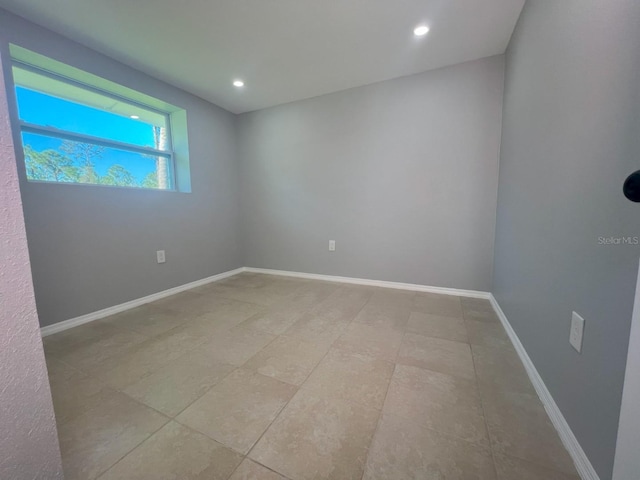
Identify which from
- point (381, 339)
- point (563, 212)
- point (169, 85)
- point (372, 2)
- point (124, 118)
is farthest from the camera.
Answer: point (169, 85)

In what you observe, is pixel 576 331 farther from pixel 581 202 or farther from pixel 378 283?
pixel 378 283

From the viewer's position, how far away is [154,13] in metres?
1.63

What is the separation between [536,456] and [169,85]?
150 inches

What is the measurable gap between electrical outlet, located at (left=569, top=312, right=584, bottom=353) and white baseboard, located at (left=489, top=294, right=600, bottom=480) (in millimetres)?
313

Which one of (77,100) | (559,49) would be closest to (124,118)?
(77,100)

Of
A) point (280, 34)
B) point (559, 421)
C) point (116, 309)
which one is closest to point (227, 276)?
point (116, 309)

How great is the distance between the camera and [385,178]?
265 centimetres

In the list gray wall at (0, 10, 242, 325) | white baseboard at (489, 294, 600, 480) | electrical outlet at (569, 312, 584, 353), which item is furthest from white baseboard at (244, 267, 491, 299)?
electrical outlet at (569, 312, 584, 353)

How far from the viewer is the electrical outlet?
0.88m

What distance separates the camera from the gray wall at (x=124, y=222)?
5.81ft

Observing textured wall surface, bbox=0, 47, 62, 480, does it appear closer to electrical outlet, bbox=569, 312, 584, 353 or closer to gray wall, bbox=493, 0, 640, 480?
gray wall, bbox=493, 0, 640, 480

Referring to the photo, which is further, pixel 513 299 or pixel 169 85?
pixel 169 85

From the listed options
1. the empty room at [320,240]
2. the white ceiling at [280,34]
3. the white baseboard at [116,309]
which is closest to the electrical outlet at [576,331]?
the empty room at [320,240]

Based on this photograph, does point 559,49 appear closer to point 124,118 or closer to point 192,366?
point 192,366
